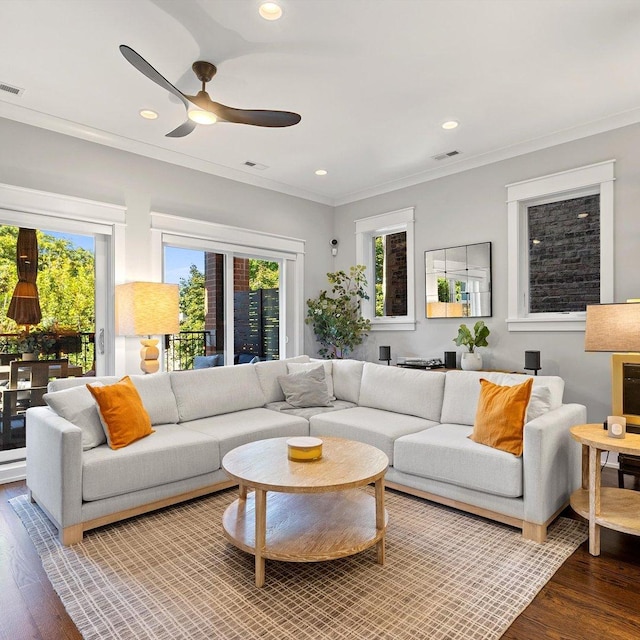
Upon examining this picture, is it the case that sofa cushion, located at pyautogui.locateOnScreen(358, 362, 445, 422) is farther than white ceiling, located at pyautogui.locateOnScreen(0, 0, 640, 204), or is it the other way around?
sofa cushion, located at pyautogui.locateOnScreen(358, 362, 445, 422)

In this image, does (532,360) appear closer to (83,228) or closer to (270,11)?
(270,11)

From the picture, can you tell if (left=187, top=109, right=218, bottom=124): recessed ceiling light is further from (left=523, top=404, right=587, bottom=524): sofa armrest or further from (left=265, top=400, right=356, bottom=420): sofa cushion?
(left=523, top=404, right=587, bottom=524): sofa armrest

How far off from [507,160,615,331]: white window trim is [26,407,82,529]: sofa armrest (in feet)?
12.7

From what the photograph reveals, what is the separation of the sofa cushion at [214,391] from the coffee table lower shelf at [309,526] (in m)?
1.12

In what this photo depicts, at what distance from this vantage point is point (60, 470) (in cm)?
249

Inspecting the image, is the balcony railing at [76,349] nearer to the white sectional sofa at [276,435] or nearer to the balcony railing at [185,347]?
the balcony railing at [185,347]

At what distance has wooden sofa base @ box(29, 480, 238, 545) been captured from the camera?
8.23ft

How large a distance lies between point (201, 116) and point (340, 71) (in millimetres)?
1000

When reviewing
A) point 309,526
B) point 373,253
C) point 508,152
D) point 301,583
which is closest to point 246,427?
point 309,526

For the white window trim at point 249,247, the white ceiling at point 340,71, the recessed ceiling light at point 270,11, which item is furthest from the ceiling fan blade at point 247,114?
the white window trim at point 249,247

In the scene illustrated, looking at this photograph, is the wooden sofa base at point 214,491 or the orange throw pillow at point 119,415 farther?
the orange throw pillow at point 119,415

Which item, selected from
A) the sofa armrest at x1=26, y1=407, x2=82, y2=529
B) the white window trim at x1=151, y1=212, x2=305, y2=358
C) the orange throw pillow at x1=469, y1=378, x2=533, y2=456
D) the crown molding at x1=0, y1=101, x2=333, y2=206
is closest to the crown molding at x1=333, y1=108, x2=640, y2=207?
the crown molding at x1=0, y1=101, x2=333, y2=206

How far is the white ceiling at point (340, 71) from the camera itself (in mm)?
2484

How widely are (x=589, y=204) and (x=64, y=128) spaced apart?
467 cm
